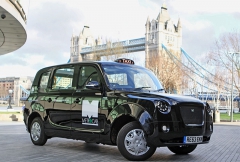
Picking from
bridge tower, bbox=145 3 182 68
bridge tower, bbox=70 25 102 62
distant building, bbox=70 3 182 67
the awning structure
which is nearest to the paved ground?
the awning structure

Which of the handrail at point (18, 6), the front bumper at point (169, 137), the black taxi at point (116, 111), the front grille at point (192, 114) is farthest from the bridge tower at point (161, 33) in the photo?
the front bumper at point (169, 137)

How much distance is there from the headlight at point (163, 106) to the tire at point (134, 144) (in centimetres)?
52

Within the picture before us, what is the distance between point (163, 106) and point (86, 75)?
2175 mm

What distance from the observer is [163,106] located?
21.7 ft

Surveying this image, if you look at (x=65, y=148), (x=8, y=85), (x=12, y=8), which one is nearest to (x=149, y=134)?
(x=65, y=148)

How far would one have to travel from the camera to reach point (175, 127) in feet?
21.6

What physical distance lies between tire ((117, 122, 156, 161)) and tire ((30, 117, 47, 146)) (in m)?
2.81

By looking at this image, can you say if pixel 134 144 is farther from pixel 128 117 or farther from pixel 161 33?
pixel 161 33

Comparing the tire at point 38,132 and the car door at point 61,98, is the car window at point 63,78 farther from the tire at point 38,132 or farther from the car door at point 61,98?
the tire at point 38,132

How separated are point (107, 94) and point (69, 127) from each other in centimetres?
129

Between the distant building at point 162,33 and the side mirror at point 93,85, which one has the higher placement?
the distant building at point 162,33

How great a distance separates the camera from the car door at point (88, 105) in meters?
7.40

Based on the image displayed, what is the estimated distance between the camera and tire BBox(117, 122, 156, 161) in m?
6.74

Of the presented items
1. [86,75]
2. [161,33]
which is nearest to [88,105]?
[86,75]
